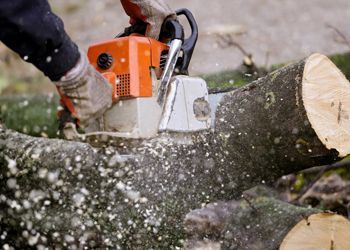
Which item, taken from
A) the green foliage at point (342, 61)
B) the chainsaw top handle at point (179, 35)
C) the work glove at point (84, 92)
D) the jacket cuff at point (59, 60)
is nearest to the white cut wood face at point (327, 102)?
the chainsaw top handle at point (179, 35)

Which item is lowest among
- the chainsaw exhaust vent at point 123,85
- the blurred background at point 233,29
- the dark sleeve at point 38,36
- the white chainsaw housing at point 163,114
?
the blurred background at point 233,29

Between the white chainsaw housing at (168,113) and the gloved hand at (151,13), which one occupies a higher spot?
the gloved hand at (151,13)

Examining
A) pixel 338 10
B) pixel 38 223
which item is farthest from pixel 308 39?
pixel 38 223

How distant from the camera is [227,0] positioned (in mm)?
8188

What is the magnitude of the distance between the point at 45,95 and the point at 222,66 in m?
2.34

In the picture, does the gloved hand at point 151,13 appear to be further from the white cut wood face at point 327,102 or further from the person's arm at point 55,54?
the white cut wood face at point 327,102

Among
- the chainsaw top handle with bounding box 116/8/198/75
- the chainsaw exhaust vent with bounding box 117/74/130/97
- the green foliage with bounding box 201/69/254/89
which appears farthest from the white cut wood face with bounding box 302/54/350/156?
the green foliage with bounding box 201/69/254/89

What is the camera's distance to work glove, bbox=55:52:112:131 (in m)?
2.42

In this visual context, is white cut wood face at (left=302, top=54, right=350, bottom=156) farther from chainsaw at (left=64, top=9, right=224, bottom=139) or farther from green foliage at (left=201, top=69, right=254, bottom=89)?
green foliage at (left=201, top=69, right=254, bottom=89)

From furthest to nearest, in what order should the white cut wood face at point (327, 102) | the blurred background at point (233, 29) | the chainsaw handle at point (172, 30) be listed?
the blurred background at point (233, 29)
the chainsaw handle at point (172, 30)
the white cut wood face at point (327, 102)

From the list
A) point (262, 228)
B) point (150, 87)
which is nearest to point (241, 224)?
point (262, 228)

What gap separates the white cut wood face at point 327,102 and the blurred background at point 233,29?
3.52 meters

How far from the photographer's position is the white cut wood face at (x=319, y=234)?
8.95 ft

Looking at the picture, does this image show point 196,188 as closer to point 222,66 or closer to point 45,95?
point 45,95
